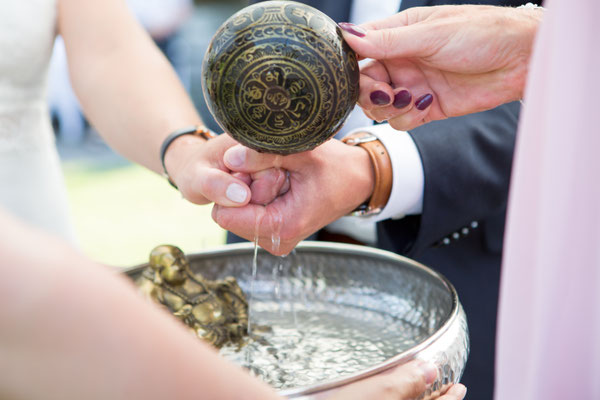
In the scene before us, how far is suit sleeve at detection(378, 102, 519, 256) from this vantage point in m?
1.24

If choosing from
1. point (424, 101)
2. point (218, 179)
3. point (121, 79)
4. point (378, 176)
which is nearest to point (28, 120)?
point (121, 79)

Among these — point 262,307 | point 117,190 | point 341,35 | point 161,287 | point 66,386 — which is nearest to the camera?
point 66,386

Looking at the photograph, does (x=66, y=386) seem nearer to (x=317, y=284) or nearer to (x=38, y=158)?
(x=317, y=284)

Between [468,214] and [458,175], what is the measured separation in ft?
0.27

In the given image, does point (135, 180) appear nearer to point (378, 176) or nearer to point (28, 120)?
point (28, 120)

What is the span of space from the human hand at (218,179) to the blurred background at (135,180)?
201 cm

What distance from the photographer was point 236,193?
1.04 metres

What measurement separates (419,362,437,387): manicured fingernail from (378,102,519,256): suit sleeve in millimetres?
524

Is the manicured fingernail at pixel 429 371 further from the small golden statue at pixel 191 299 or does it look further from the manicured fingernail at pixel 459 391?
the small golden statue at pixel 191 299

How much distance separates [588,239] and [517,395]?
15cm

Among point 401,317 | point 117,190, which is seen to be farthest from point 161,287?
point 117,190

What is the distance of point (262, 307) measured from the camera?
1122mm

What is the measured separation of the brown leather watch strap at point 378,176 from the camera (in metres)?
1.19

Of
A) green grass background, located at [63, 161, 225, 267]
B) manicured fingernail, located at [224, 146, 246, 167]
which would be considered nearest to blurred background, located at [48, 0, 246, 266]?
green grass background, located at [63, 161, 225, 267]
